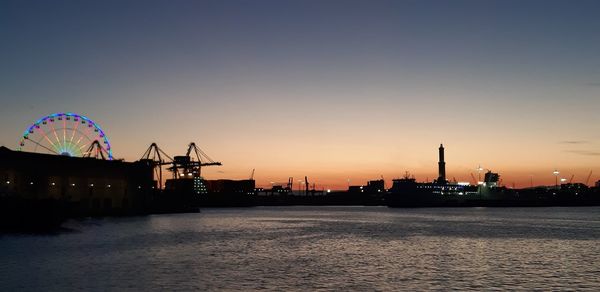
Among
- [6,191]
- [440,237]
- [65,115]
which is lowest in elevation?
[440,237]

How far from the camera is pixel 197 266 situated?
45156 mm

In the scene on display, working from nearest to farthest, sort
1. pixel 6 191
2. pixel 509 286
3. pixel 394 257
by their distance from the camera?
pixel 509 286, pixel 394 257, pixel 6 191

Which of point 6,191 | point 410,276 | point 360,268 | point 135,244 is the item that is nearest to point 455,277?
point 410,276

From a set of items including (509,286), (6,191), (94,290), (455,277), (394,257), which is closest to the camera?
(94,290)

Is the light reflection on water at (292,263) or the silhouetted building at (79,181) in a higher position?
the silhouetted building at (79,181)

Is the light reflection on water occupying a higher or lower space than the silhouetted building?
lower

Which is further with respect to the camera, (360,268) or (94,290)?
(360,268)

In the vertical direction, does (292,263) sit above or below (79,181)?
below

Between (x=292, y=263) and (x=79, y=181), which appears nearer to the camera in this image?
(x=292, y=263)

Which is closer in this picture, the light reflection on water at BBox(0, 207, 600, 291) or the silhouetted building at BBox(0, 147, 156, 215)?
the light reflection on water at BBox(0, 207, 600, 291)

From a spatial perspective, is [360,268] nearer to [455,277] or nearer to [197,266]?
[455,277]

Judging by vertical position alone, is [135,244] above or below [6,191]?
below

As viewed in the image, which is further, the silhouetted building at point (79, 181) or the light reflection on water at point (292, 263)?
the silhouetted building at point (79, 181)

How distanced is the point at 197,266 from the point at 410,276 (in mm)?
16564
